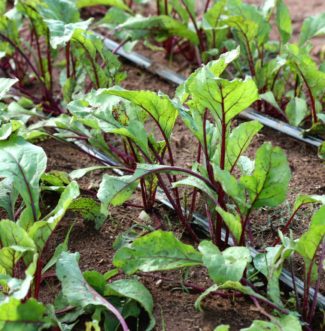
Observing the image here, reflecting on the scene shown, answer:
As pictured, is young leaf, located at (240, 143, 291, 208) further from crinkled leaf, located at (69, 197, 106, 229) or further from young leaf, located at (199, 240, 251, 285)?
crinkled leaf, located at (69, 197, 106, 229)

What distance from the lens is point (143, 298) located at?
195 cm

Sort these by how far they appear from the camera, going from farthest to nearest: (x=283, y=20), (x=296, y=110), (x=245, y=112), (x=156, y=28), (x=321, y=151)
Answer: (x=156, y=28) → (x=283, y=20) → (x=245, y=112) → (x=296, y=110) → (x=321, y=151)

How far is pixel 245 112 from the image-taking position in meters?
2.93

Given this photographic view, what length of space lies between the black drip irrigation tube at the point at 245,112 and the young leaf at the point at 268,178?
765 mm

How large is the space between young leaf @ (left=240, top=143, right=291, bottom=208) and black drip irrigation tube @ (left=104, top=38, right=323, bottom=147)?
77 centimetres

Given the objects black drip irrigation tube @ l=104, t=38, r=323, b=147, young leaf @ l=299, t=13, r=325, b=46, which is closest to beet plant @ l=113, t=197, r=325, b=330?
black drip irrigation tube @ l=104, t=38, r=323, b=147

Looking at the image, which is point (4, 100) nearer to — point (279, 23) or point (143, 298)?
point (279, 23)

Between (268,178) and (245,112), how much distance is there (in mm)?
972

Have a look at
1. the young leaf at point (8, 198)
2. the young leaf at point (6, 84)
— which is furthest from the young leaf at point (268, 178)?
the young leaf at point (6, 84)

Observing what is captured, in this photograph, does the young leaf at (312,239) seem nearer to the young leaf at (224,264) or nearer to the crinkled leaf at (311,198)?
the crinkled leaf at (311,198)

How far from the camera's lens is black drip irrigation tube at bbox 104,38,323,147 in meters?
2.76

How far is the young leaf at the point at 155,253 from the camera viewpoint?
194 cm

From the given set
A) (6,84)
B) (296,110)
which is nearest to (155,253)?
(6,84)

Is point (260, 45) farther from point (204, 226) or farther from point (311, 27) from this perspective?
point (204, 226)
